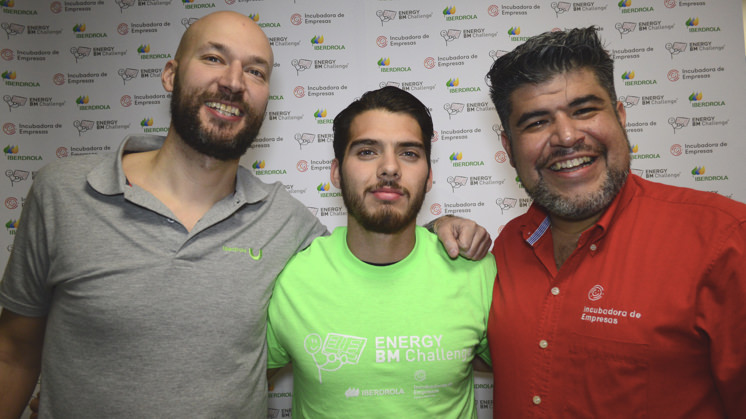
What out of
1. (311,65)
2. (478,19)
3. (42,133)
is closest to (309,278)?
(311,65)

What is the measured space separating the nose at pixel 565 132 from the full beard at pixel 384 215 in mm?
539

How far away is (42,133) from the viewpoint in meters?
2.54

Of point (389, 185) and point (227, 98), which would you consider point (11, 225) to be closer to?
point (227, 98)

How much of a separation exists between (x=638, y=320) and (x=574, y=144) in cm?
60

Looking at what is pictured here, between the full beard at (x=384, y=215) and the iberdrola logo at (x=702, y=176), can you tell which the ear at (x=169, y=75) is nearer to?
the full beard at (x=384, y=215)

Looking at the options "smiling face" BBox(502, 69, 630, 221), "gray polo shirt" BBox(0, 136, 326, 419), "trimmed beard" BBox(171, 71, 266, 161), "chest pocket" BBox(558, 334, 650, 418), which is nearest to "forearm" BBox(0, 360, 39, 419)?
"gray polo shirt" BBox(0, 136, 326, 419)

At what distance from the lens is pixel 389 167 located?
1429 millimetres

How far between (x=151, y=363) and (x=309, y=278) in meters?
0.59

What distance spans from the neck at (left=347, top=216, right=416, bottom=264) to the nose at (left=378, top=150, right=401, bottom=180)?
224mm

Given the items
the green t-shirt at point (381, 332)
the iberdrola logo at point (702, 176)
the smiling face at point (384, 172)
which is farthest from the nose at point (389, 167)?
the iberdrola logo at point (702, 176)

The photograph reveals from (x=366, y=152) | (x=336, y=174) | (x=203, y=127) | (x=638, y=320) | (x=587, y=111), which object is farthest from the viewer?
(x=336, y=174)

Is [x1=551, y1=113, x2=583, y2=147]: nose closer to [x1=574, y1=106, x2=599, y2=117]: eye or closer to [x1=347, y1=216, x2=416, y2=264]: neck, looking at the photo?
[x1=574, y1=106, x2=599, y2=117]: eye

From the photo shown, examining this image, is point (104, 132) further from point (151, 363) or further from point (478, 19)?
point (478, 19)

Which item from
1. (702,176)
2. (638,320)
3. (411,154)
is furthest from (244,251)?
(702,176)
